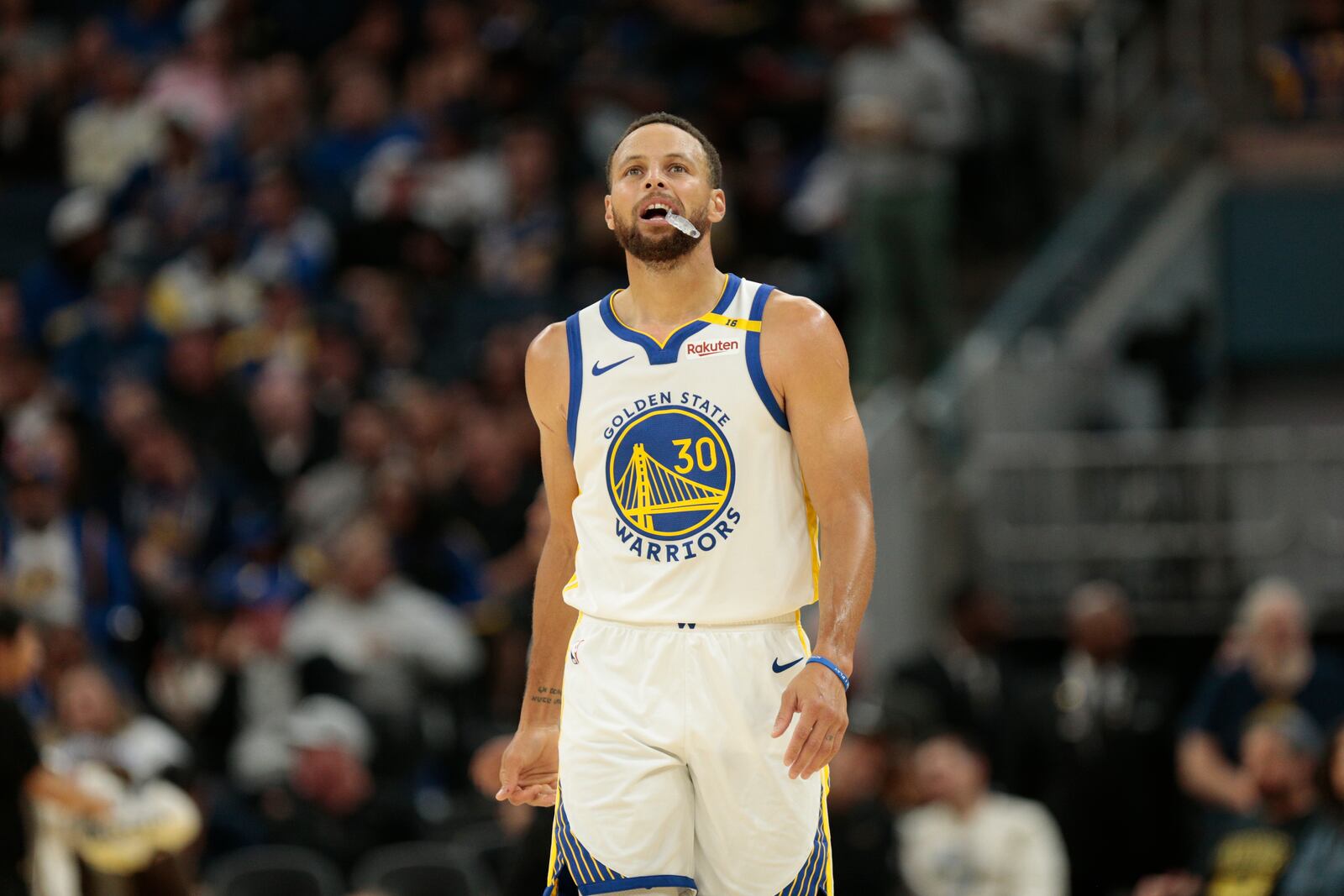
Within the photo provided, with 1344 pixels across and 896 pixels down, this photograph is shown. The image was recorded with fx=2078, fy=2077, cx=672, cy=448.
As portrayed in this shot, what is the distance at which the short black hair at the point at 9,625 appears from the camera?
8.00m

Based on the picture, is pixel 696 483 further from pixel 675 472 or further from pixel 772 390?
pixel 772 390

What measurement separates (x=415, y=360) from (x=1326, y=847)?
7417 mm

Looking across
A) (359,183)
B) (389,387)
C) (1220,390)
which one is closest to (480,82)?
(359,183)

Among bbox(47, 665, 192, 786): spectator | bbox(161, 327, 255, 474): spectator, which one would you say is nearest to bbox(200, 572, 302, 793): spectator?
bbox(47, 665, 192, 786): spectator

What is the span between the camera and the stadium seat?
393 inches

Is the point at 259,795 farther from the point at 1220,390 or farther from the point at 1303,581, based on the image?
the point at 1220,390

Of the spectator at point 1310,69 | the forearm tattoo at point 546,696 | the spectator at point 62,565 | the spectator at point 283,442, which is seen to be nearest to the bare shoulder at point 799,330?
the forearm tattoo at point 546,696

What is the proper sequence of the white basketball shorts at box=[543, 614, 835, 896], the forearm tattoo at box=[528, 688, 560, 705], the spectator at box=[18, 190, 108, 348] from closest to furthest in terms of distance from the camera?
the white basketball shorts at box=[543, 614, 835, 896] → the forearm tattoo at box=[528, 688, 560, 705] → the spectator at box=[18, 190, 108, 348]

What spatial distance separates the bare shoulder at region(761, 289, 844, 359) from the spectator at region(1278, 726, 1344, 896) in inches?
157

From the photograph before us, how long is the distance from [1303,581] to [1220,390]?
3.15 m

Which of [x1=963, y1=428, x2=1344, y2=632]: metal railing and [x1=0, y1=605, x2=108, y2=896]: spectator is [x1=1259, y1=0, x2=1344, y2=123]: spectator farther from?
[x1=0, y1=605, x2=108, y2=896]: spectator

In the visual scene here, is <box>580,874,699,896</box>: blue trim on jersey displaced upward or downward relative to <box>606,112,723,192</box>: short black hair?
downward

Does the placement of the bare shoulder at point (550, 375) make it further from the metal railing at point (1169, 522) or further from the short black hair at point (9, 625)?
the metal railing at point (1169, 522)

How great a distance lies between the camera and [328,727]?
10914 millimetres
